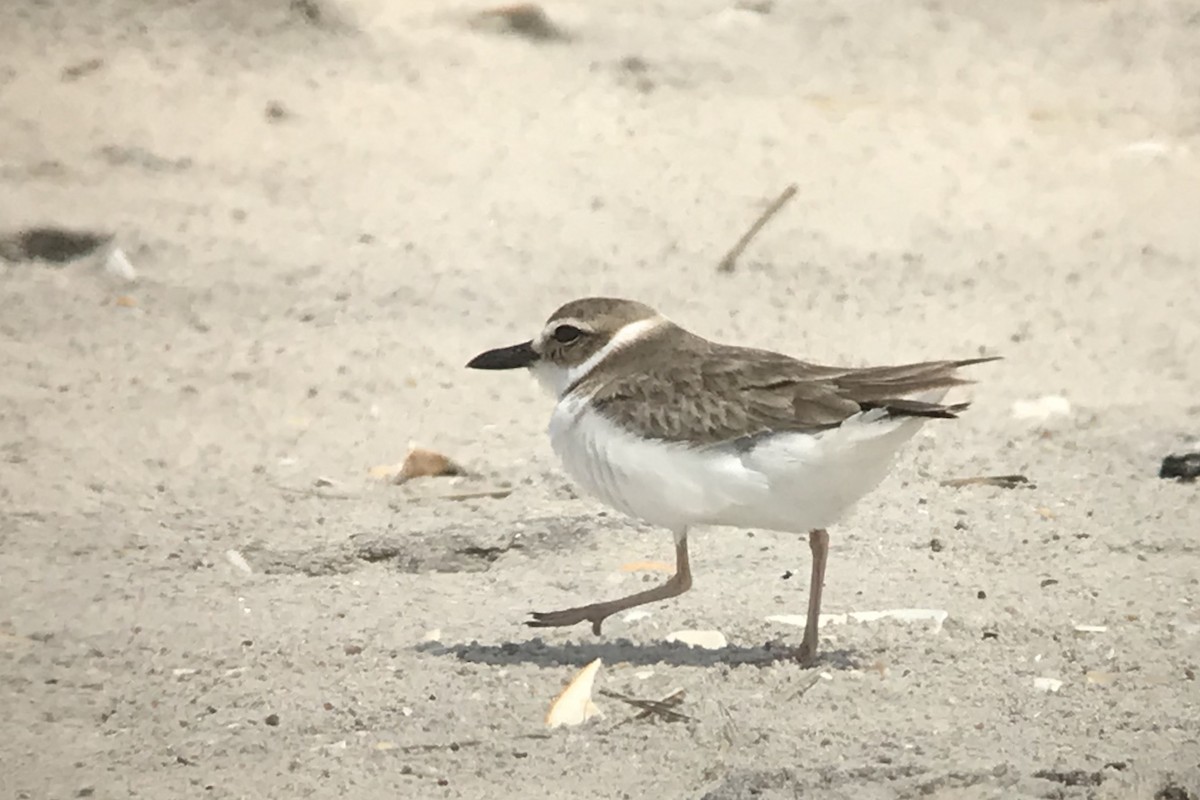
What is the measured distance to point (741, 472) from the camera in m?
3.16

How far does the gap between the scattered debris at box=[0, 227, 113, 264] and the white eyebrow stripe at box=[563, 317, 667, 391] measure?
9.72 ft

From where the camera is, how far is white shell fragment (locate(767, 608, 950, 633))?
11.6 ft

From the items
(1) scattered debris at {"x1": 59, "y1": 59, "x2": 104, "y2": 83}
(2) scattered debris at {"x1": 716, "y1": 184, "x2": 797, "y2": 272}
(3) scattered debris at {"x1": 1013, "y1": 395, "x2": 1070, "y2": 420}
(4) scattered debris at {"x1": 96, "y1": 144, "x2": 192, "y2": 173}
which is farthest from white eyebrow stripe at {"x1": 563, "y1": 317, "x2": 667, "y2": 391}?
(1) scattered debris at {"x1": 59, "y1": 59, "x2": 104, "y2": 83}

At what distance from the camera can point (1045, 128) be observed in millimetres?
7109

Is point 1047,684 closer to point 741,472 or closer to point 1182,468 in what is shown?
point 741,472

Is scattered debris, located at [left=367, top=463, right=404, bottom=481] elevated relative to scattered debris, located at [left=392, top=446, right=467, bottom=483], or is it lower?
lower

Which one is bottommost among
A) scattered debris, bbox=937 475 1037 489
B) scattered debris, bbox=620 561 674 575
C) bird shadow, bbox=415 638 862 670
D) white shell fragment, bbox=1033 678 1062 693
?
scattered debris, bbox=620 561 674 575

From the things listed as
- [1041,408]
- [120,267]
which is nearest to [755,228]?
[1041,408]

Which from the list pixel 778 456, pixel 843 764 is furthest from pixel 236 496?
pixel 843 764

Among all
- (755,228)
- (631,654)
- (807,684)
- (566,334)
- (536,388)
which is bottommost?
(536,388)

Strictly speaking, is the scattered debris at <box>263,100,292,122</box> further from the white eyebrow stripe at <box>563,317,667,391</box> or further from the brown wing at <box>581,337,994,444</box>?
the brown wing at <box>581,337,994,444</box>

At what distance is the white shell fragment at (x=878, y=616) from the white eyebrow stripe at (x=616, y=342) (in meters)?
0.70

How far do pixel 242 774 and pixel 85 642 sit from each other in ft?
2.54

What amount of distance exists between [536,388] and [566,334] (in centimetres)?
157
